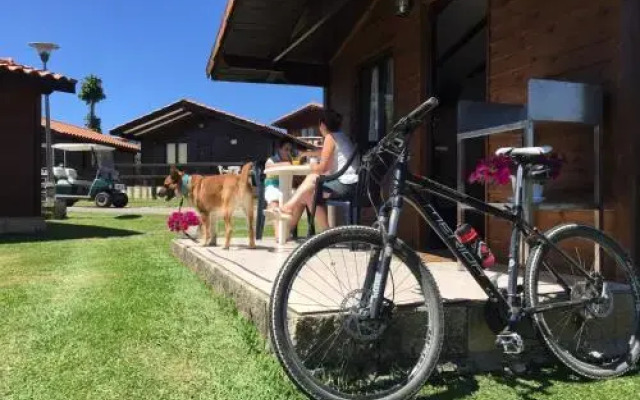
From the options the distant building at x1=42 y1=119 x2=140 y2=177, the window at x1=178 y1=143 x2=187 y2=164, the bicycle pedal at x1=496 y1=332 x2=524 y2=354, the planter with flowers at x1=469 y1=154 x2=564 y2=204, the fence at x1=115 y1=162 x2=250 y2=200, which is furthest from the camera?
the window at x1=178 y1=143 x2=187 y2=164

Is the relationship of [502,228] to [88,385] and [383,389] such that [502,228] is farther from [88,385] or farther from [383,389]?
[88,385]

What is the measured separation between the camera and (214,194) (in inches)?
252

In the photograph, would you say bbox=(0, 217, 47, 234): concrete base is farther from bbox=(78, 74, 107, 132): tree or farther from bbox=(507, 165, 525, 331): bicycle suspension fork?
bbox=(78, 74, 107, 132): tree

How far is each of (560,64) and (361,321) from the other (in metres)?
2.60

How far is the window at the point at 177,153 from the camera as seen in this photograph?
31.9 metres

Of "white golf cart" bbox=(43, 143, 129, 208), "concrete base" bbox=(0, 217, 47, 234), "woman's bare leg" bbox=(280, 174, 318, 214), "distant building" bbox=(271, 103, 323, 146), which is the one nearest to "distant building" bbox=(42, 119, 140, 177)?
"white golf cart" bbox=(43, 143, 129, 208)

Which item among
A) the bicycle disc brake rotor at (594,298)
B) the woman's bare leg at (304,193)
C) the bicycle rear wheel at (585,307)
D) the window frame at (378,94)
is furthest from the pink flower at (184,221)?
the bicycle disc brake rotor at (594,298)

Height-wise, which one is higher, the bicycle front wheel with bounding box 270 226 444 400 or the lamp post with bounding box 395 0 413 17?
the lamp post with bounding box 395 0 413 17

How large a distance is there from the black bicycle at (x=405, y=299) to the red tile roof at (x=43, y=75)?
9.39 m

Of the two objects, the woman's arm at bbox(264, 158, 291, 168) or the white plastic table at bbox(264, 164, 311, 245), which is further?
the woman's arm at bbox(264, 158, 291, 168)

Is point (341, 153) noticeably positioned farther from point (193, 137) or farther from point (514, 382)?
point (193, 137)

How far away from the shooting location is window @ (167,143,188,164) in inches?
1256

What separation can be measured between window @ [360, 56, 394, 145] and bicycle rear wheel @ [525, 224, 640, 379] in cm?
381

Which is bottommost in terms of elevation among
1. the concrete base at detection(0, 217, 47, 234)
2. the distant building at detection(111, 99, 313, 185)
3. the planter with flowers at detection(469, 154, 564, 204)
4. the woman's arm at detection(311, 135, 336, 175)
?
the concrete base at detection(0, 217, 47, 234)
